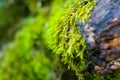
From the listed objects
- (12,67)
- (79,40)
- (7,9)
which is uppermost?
(79,40)

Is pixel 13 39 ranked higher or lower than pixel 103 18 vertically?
lower

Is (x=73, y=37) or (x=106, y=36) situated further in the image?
(x=73, y=37)

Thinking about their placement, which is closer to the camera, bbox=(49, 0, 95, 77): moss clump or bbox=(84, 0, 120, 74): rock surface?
bbox=(84, 0, 120, 74): rock surface

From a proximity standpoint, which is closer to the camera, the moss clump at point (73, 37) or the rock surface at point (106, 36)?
the rock surface at point (106, 36)

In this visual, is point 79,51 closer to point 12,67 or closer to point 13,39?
point 12,67

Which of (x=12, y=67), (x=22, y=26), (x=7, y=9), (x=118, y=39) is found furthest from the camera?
(x=7, y=9)

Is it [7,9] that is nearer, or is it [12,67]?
[12,67]

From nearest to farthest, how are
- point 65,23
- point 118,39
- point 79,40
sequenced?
point 118,39
point 79,40
point 65,23

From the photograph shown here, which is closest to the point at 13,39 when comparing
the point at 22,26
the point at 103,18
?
the point at 22,26
